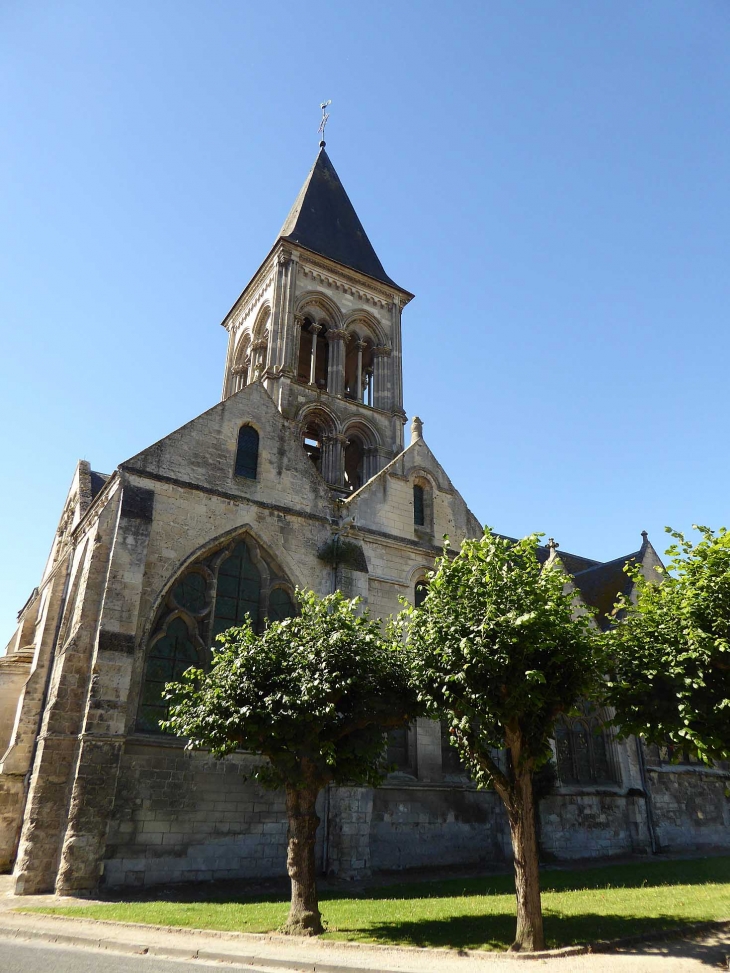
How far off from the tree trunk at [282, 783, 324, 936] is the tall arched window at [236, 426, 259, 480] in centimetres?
922

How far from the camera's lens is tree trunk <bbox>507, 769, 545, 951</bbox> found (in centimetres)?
920

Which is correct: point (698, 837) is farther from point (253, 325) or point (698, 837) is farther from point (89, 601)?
point (253, 325)

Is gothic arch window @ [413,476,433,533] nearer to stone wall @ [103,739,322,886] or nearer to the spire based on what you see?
stone wall @ [103,739,322,886]

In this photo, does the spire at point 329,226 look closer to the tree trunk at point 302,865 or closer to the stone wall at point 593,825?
the stone wall at point 593,825

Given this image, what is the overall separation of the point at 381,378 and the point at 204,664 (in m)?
18.2

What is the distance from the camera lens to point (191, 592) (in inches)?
664

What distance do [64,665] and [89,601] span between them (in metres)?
1.46

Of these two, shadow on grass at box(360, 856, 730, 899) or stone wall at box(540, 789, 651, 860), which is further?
stone wall at box(540, 789, 651, 860)

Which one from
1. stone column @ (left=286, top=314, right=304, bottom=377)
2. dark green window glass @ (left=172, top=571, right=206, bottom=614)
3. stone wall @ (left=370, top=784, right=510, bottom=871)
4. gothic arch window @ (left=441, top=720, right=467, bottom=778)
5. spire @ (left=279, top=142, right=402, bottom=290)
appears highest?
spire @ (left=279, top=142, right=402, bottom=290)

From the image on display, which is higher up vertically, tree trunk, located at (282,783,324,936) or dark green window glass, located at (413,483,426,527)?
dark green window glass, located at (413,483,426,527)

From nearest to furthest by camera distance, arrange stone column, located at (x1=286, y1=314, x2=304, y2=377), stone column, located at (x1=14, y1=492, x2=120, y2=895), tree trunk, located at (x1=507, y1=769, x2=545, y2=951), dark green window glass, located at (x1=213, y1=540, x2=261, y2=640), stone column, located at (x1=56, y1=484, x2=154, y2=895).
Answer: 1. tree trunk, located at (x1=507, y1=769, x2=545, y2=951)
2. stone column, located at (x1=56, y1=484, x2=154, y2=895)
3. stone column, located at (x1=14, y1=492, x2=120, y2=895)
4. dark green window glass, located at (x1=213, y1=540, x2=261, y2=640)
5. stone column, located at (x1=286, y1=314, x2=304, y2=377)

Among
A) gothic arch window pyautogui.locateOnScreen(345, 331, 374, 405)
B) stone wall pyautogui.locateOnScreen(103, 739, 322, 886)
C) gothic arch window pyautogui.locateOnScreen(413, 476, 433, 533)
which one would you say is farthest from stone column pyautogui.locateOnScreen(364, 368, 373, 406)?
stone wall pyautogui.locateOnScreen(103, 739, 322, 886)

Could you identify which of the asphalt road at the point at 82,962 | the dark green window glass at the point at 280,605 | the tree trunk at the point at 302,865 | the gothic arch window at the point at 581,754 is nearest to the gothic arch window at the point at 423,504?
the dark green window glass at the point at 280,605

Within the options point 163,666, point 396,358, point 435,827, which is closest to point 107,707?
point 163,666
